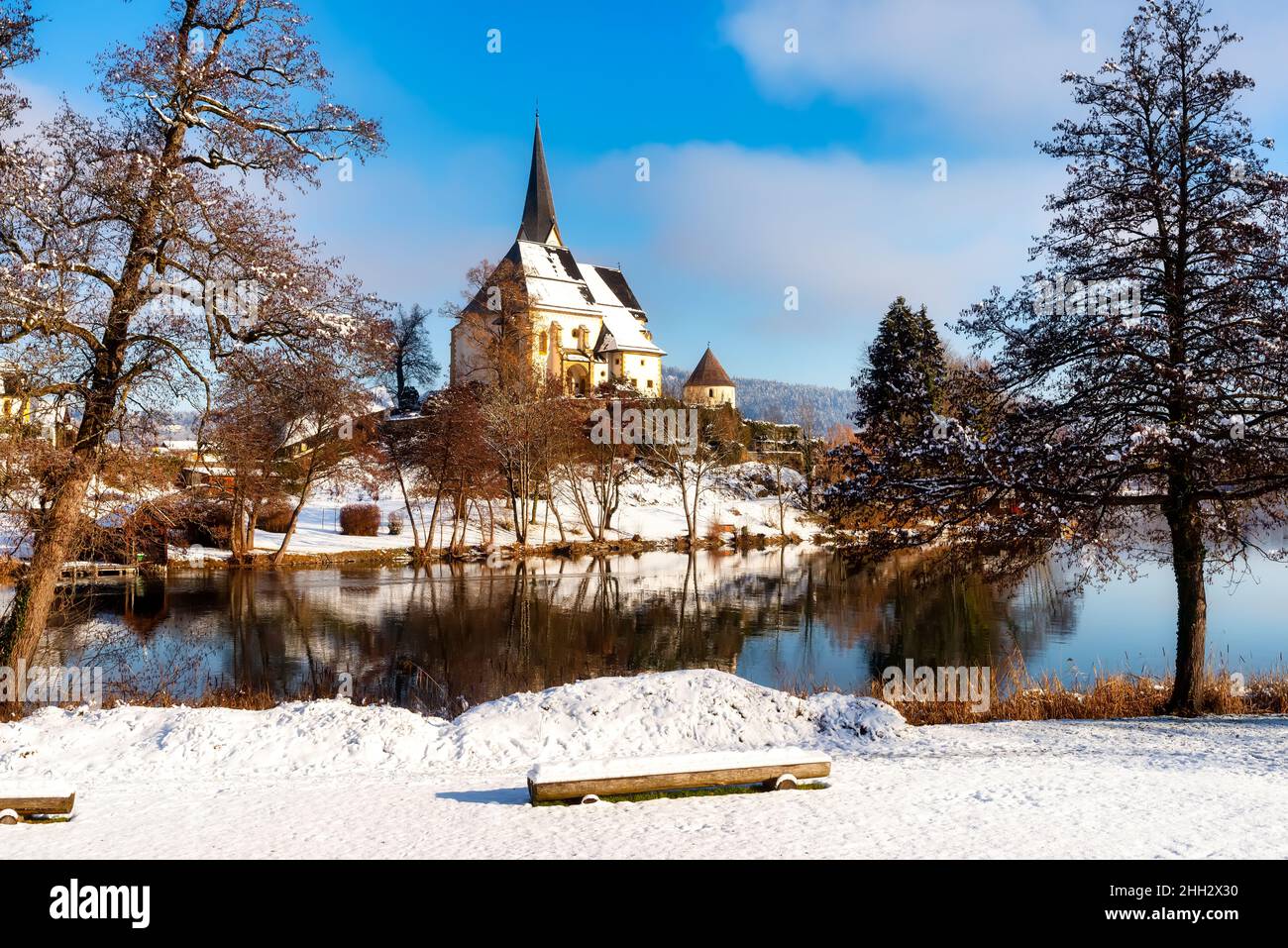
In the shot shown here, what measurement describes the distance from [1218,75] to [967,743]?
8631 millimetres

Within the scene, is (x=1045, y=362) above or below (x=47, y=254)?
below

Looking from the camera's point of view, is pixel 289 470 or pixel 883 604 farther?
pixel 289 470

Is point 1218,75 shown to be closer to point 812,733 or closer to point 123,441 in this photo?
point 812,733

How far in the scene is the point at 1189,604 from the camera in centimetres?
1141

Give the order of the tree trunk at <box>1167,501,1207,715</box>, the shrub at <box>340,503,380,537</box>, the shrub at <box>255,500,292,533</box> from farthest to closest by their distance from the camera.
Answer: the shrub at <box>340,503,380,537</box> < the shrub at <box>255,500,292,533</box> < the tree trunk at <box>1167,501,1207,715</box>

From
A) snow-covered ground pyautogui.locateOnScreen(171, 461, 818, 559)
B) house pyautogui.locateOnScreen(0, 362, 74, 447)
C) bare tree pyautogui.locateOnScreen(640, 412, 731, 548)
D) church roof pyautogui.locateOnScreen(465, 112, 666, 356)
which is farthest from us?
church roof pyautogui.locateOnScreen(465, 112, 666, 356)

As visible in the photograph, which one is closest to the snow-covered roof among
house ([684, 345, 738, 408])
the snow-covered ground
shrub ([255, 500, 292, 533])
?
house ([684, 345, 738, 408])

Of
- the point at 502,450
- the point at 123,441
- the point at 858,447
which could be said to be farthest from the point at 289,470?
the point at 858,447

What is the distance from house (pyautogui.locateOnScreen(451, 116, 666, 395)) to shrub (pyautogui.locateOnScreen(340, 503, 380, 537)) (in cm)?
1779

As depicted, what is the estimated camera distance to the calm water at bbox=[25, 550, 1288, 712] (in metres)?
16.6

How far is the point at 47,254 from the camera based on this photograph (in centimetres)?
1080

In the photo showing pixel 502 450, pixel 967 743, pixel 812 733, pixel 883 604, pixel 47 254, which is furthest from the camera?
pixel 502 450

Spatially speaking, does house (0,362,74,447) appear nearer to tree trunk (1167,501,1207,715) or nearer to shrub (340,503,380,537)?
tree trunk (1167,501,1207,715)
